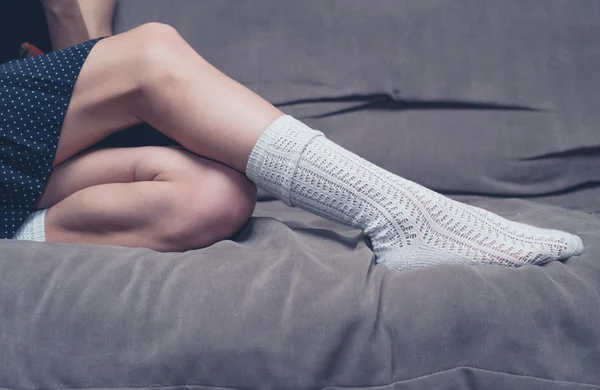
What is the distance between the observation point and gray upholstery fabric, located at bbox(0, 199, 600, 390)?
21.0 inches

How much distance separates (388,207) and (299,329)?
0.71 ft

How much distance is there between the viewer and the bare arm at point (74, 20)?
0.94 meters

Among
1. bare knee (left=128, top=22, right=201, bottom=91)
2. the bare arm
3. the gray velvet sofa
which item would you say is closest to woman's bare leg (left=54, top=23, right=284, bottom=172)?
bare knee (left=128, top=22, right=201, bottom=91)

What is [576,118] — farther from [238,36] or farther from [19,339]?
[19,339]

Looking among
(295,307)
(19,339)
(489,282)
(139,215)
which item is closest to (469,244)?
(489,282)

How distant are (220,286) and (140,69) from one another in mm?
327

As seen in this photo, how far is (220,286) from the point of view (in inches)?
22.7

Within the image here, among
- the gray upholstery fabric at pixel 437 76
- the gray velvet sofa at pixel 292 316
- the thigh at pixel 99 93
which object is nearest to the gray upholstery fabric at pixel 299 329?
the gray velvet sofa at pixel 292 316

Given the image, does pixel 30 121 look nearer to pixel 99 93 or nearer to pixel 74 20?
pixel 99 93

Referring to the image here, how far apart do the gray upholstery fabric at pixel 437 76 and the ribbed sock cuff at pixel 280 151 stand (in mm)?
345

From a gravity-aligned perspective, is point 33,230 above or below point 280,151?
below

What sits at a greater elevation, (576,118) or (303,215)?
(576,118)

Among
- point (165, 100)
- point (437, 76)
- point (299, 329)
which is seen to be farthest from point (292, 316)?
point (437, 76)

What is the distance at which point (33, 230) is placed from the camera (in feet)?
2.41
